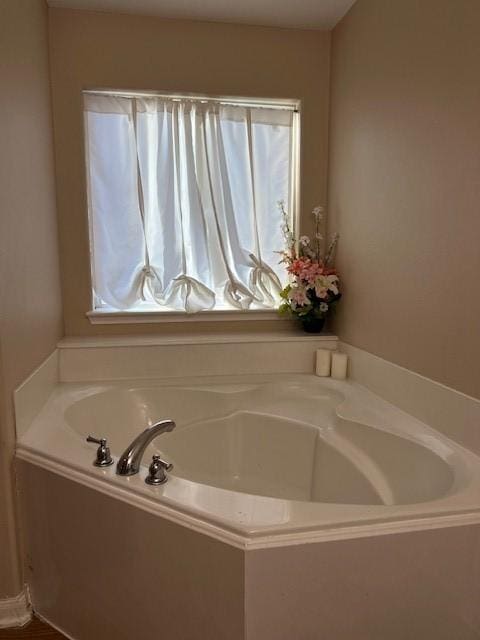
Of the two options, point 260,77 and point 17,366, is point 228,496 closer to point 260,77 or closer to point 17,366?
point 17,366

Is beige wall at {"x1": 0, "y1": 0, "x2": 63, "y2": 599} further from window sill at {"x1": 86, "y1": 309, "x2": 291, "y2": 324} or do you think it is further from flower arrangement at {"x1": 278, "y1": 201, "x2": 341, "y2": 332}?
flower arrangement at {"x1": 278, "y1": 201, "x2": 341, "y2": 332}

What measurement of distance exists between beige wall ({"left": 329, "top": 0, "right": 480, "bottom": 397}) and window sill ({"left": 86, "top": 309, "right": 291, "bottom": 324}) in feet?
1.49

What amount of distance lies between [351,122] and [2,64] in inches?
60.3

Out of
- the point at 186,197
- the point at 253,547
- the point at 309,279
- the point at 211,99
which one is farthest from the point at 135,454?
the point at 211,99

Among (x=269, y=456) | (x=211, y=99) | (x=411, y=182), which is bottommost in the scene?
(x=269, y=456)

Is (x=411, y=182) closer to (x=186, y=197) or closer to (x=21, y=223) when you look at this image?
(x=186, y=197)

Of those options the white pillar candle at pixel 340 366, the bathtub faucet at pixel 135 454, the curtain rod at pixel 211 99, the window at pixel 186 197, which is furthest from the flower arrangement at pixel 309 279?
the bathtub faucet at pixel 135 454

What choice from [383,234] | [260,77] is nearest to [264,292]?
[383,234]

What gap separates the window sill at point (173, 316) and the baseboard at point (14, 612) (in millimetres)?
1285

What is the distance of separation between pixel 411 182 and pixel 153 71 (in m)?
1.48

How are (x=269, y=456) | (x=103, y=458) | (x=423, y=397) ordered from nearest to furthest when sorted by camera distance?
1. (x=103, y=458)
2. (x=423, y=397)
3. (x=269, y=456)

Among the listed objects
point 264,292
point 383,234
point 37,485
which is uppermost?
point 383,234

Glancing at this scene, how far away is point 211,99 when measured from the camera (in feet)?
7.61

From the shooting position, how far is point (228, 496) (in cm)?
113
